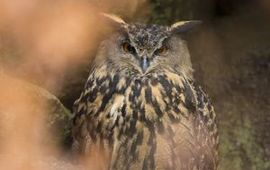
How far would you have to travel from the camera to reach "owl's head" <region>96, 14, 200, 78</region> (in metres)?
2.96

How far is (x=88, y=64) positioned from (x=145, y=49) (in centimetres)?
39

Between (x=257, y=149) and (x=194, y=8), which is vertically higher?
(x=194, y=8)

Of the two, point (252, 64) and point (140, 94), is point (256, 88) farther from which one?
point (140, 94)

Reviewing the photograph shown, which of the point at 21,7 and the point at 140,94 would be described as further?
the point at 140,94

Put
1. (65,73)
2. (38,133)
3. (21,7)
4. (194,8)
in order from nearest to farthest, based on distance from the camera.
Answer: (21,7) → (38,133) → (65,73) → (194,8)

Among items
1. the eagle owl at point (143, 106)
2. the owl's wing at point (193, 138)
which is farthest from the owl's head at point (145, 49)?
the owl's wing at point (193, 138)

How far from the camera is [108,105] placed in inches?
117

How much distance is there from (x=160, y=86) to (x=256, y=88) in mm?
732

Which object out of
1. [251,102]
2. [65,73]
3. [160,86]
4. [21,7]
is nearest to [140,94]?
[160,86]

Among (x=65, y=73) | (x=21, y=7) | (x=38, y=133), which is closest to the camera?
(x=21, y=7)

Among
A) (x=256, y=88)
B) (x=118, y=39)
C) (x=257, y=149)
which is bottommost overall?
(x=257, y=149)

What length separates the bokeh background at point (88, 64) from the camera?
9.46 feet

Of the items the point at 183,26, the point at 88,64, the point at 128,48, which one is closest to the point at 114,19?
the point at 128,48

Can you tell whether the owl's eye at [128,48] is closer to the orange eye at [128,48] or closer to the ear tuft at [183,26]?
the orange eye at [128,48]
